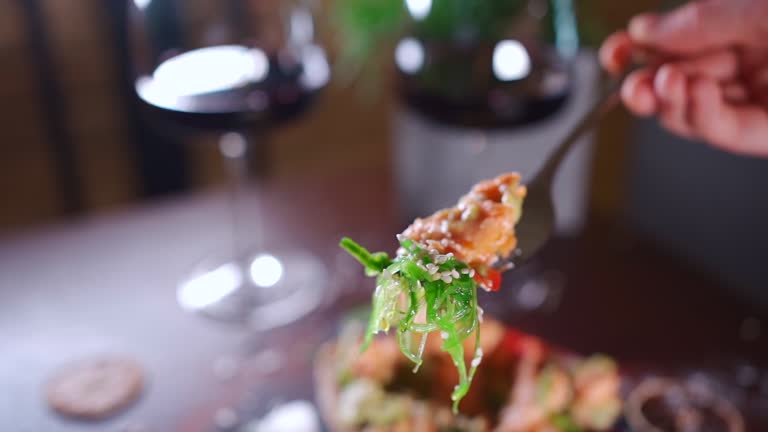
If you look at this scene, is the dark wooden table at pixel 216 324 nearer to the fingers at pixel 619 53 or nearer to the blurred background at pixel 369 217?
the blurred background at pixel 369 217

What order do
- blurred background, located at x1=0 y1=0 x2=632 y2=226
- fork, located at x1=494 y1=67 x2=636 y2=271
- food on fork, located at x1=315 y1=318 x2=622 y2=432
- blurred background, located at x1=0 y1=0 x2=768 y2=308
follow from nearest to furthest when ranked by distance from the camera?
fork, located at x1=494 y1=67 x2=636 y2=271 → food on fork, located at x1=315 y1=318 x2=622 y2=432 → blurred background, located at x1=0 y1=0 x2=768 y2=308 → blurred background, located at x1=0 y1=0 x2=632 y2=226

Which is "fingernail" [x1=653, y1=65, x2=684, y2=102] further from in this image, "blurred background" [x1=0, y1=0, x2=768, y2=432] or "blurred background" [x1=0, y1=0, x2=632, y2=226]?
"blurred background" [x1=0, y1=0, x2=632, y2=226]

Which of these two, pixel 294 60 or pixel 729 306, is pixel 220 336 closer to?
pixel 294 60

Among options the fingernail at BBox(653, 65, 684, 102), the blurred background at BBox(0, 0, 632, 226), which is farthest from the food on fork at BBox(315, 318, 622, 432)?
the blurred background at BBox(0, 0, 632, 226)

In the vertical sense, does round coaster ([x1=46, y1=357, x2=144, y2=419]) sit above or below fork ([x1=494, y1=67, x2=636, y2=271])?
below

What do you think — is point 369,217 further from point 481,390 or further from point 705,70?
point 705,70

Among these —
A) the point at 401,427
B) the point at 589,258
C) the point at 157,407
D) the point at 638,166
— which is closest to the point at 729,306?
the point at 589,258

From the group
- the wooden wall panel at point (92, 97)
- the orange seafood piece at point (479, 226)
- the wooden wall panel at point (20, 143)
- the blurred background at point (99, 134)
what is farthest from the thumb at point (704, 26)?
the wooden wall panel at point (20, 143)

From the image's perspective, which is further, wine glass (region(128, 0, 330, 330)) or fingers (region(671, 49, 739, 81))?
wine glass (region(128, 0, 330, 330))
